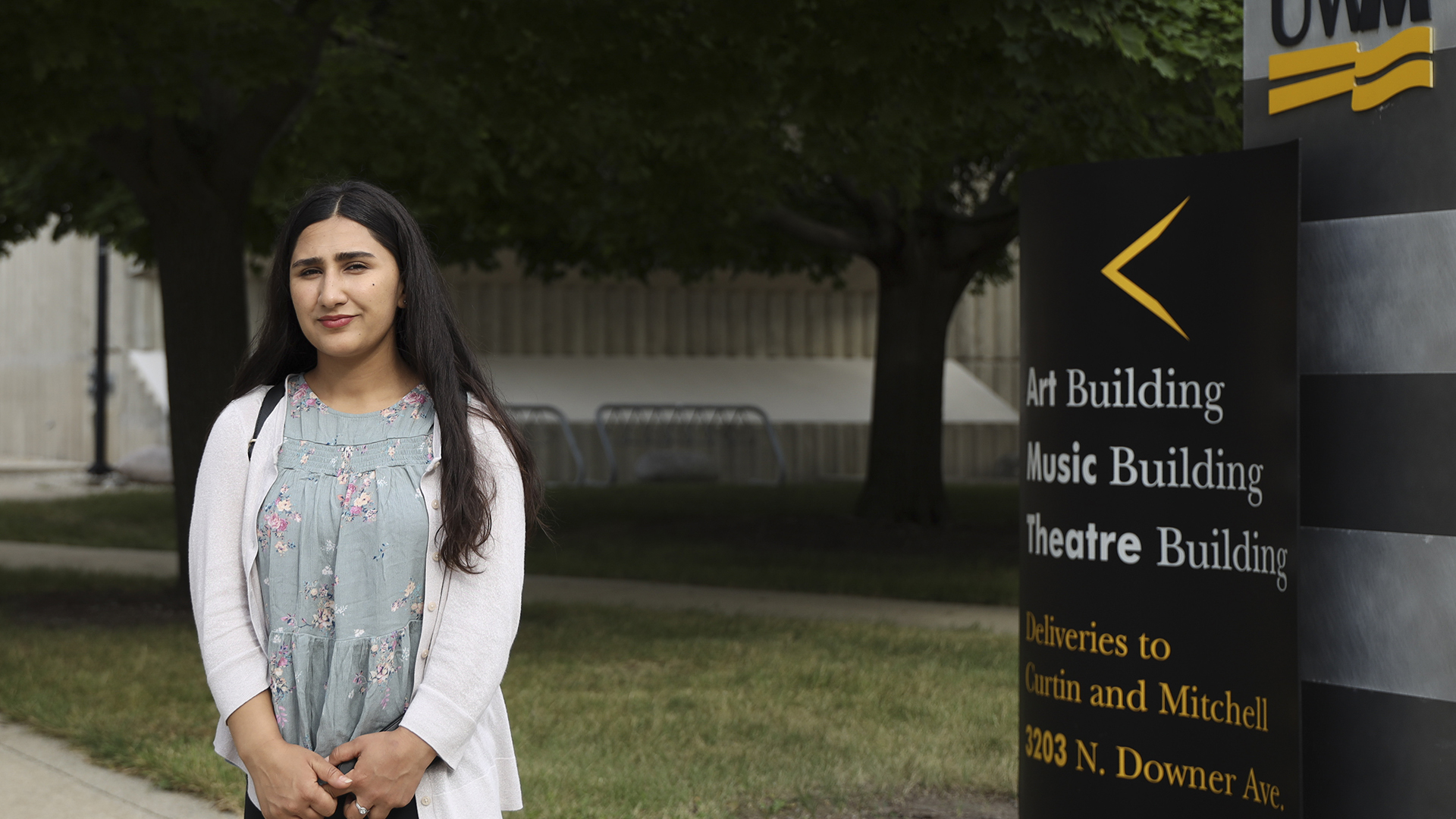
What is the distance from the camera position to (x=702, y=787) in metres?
5.36

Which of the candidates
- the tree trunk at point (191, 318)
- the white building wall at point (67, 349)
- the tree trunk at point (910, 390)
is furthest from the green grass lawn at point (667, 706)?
the white building wall at point (67, 349)

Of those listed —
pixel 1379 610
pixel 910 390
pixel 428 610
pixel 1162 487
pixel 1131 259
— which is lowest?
pixel 1379 610

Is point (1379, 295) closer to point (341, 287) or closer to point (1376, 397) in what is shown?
point (1376, 397)

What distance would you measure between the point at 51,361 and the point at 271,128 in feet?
66.8

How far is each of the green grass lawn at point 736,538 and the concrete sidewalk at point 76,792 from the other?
5483 mm

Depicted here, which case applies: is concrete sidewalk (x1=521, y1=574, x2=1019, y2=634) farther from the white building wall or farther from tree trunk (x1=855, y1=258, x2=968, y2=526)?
the white building wall

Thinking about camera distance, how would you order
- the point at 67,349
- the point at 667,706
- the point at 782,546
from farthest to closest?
the point at 67,349, the point at 782,546, the point at 667,706

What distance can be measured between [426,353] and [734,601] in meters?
8.11

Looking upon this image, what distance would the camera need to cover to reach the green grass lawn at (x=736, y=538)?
11.6 m

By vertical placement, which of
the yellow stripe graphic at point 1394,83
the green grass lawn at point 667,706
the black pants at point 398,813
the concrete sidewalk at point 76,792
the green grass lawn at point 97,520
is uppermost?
the yellow stripe graphic at point 1394,83

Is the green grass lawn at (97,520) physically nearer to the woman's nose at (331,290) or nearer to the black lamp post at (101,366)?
the black lamp post at (101,366)

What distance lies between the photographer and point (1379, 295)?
350 cm

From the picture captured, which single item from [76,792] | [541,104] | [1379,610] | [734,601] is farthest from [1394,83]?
[734,601]

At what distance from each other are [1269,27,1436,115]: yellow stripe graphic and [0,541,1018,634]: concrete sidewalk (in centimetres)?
576
